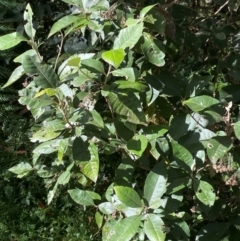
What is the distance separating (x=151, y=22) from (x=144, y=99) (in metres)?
0.22

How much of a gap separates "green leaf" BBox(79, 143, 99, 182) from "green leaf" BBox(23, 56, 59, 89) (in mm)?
207

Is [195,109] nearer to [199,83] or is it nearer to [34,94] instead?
[199,83]

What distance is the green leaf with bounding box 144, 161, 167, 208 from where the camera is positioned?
4.45 feet

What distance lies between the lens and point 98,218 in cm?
165

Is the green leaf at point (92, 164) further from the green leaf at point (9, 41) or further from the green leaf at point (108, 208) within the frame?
the green leaf at point (9, 41)

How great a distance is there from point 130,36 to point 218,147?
1.21 ft

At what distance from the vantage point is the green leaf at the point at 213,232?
A: 1.63 m

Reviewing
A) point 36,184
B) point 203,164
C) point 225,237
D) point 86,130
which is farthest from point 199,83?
point 36,184

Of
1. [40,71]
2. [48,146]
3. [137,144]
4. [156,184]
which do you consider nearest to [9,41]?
[40,71]

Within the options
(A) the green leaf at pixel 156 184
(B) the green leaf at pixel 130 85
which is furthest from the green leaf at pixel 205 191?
(B) the green leaf at pixel 130 85

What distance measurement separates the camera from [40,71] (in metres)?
1.22

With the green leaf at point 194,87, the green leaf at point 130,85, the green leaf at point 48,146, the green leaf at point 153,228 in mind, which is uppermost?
the green leaf at point 130,85

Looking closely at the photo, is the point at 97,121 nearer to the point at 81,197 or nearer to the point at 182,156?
the point at 182,156

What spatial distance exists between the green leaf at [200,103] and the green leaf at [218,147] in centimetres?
9
